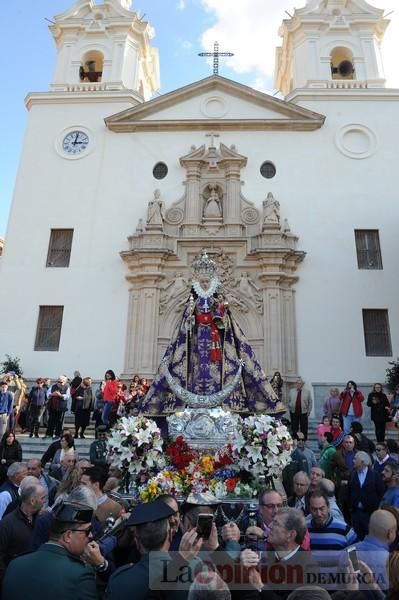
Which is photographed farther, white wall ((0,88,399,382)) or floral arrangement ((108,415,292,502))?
white wall ((0,88,399,382))

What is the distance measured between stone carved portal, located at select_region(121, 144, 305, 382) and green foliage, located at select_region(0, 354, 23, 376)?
3.47 m

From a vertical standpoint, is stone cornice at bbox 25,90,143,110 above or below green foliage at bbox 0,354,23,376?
above

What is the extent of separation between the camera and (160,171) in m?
18.1

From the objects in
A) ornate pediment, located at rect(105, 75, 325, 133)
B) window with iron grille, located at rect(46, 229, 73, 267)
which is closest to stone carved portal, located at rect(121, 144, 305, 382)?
ornate pediment, located at rect(105, 75, 325, 133)

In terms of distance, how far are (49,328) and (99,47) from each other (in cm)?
1315

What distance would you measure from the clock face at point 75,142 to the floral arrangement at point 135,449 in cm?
1512

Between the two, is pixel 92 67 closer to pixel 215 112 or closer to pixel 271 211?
pixel 215 112

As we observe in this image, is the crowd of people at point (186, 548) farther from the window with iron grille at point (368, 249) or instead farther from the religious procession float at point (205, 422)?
the window with iron grille at point (368, 249)

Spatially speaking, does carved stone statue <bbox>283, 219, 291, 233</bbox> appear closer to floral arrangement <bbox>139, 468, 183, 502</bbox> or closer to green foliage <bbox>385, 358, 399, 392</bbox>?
green foliage <bbox>385, 358, 399, 392</bbox>

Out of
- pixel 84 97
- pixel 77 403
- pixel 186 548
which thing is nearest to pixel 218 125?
pixel 84 97

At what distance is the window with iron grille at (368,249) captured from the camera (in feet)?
53.9

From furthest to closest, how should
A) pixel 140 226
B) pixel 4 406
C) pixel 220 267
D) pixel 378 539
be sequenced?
pixel 140 226
pixel 220 267
pixel 4 406
pixel 378 539

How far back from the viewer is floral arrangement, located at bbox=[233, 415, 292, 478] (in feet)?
19.4

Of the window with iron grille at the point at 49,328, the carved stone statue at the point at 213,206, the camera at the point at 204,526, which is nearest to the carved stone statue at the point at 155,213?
the carved stone statue at the point at 213,206
